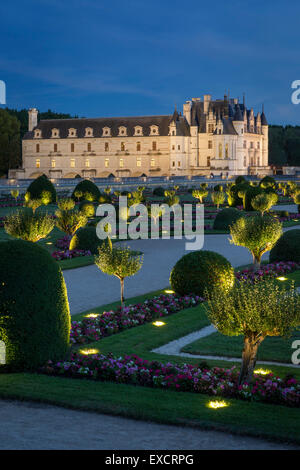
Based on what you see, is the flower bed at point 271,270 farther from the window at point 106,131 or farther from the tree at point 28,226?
the window at point 106,131

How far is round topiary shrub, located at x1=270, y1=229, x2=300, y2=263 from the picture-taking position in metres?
16.5

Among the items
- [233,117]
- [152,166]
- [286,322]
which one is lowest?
[286,322]

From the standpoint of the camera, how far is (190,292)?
41.6 feet

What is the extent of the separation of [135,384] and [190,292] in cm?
524

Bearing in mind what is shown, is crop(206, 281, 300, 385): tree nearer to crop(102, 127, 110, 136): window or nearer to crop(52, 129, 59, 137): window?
crop(102, 127, 110, 136): window

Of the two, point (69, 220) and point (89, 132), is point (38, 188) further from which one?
point (89, 132)

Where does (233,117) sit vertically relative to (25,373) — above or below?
above

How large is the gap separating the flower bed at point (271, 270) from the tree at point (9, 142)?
61.0 m

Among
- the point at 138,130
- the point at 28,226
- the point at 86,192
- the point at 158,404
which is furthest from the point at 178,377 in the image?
the point at 138,130

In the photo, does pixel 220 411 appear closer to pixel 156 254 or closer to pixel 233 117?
pixel 156 254

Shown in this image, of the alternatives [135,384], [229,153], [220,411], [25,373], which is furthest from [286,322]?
[229,153]

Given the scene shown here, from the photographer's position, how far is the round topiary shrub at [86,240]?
1938 centimetres

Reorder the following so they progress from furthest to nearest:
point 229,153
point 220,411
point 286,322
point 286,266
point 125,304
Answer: point 229,153, point 286,266, point 125,304, point 286,322, point 220,411

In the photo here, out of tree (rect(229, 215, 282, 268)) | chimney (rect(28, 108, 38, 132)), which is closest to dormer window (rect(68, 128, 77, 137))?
chimney (rect(28, 108, 38, 132))
